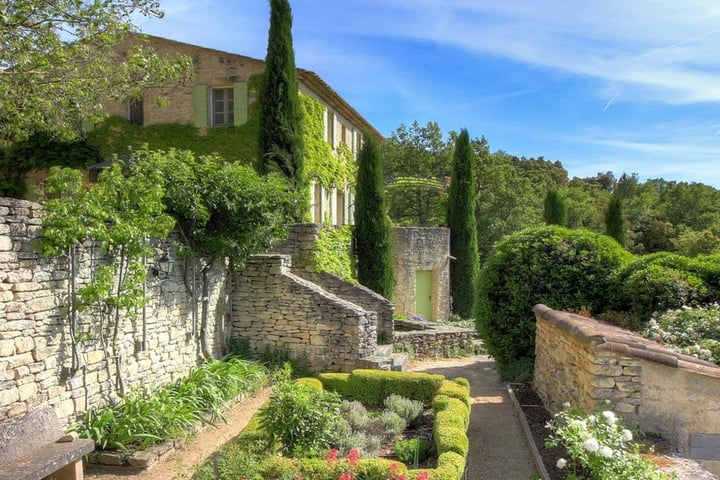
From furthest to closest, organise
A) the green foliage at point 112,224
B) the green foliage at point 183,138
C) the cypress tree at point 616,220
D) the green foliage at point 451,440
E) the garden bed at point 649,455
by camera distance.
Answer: the cypress tree at point 616,220, the green foliage at point 183,138, the green foliage at point 112,224, the green foliage at point 451,440, the garden bed at point 649,455

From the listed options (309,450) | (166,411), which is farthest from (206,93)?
(309,450)

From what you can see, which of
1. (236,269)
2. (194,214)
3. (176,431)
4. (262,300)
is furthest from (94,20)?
(176,431)

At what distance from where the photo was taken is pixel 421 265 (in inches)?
747

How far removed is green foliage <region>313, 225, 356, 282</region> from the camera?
41.7 ft

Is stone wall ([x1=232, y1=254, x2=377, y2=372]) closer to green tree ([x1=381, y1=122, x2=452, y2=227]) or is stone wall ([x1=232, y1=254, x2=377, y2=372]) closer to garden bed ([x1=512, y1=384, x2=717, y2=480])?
garden bed ([x1=512, y1=384, x2=717, y2=480])

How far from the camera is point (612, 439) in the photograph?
16.6 feet

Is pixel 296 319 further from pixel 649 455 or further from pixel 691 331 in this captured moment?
pixel 691 331

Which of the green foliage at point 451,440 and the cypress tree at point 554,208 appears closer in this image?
the green foliage at point 451,440

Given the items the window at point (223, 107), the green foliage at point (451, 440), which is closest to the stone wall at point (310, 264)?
the window at point (223, 107)

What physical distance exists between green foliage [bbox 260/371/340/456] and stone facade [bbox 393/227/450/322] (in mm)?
12205

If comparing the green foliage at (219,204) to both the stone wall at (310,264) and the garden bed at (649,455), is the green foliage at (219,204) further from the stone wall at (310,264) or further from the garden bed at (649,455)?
the garden bed at (649,455)

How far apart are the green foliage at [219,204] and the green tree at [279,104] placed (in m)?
3.48

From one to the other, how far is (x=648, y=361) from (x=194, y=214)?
6.65 metres

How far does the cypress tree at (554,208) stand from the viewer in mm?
22734
